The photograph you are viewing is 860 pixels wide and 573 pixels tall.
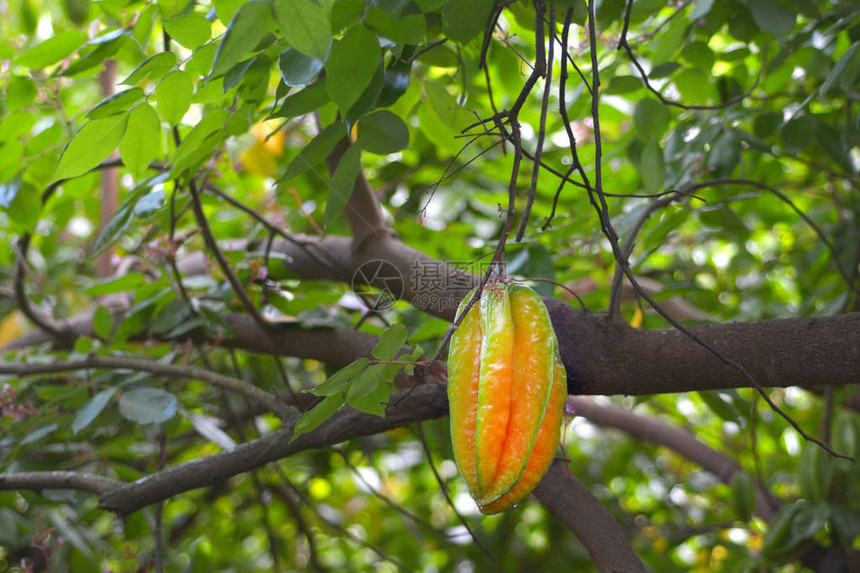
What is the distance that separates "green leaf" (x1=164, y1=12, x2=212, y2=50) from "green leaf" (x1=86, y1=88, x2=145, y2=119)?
0.26 ft

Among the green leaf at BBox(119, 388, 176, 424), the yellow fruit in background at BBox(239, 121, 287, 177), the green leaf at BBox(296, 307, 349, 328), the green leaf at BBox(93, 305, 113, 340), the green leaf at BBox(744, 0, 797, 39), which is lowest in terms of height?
the green leaf at BBox(119, 388, 176, 424)

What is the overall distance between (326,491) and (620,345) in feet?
7.45

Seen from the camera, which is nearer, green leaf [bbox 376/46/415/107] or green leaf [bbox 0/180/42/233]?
green leaf [bbox 376/46/415/107]

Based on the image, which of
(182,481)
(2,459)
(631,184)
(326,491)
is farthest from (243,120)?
(326,491)

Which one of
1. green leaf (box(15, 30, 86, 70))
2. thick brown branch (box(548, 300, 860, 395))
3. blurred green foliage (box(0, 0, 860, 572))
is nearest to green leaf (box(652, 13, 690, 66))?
blurred green foliage (box(0, 0, 860, 572))

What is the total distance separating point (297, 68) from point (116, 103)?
0.80ft

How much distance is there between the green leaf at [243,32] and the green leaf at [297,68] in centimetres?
6

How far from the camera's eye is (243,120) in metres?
0.95

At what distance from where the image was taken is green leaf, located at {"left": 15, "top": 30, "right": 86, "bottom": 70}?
1.08m

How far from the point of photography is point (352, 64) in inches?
27.1

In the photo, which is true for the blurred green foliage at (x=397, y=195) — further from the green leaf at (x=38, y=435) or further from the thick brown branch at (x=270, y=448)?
the thick brown branch at (x=270, y=448)

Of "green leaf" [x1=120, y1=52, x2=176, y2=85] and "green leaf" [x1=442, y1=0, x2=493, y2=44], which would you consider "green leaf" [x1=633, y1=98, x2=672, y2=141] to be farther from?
"green leaf" [x1=120, y1=52, x2=176, y2=85]

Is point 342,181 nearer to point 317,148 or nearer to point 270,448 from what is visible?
point 317,148

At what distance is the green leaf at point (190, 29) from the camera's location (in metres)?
0.82
